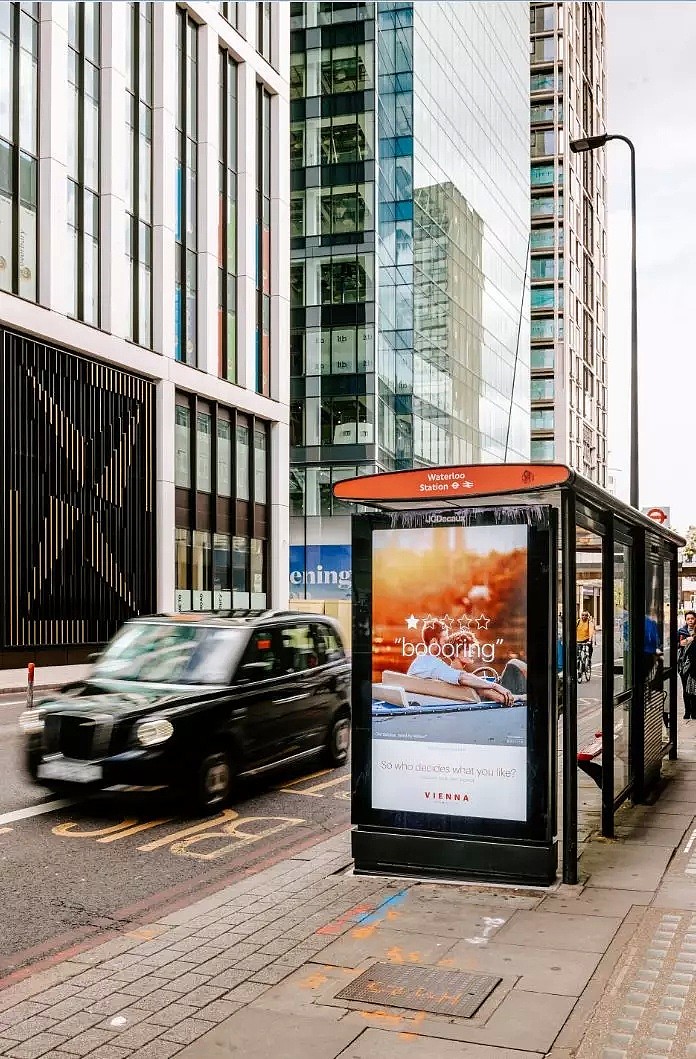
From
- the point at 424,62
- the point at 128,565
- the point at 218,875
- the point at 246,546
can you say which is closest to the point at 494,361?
the point at 424,62

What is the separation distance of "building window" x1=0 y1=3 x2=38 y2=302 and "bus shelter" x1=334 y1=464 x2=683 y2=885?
23.0 metres

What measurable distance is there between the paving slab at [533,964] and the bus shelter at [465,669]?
121 centimetres

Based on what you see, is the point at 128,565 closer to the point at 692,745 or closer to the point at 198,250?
the point at 198,250

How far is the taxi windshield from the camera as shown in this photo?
9680mm

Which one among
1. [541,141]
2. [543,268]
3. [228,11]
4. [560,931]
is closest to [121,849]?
[560,931]

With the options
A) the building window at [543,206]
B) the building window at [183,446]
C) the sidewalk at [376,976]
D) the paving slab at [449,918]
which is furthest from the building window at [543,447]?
the paving slab at [449,918]

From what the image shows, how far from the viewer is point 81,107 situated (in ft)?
99.6

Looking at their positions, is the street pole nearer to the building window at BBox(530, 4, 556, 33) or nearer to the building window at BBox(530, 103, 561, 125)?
the building window at BBox(530, 103, 561, 125)

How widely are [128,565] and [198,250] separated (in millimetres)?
11326

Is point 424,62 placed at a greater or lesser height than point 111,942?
greater

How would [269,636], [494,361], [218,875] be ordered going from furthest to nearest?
[494,361] < [269,636] < [218,875]

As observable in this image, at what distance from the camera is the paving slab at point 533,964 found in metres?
4.82

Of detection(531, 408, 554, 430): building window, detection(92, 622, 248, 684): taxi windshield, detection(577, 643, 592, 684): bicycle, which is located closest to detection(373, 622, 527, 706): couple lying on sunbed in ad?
detection(92, 622, 248, 684): taxi windshield

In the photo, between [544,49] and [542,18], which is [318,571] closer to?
[544,49]
